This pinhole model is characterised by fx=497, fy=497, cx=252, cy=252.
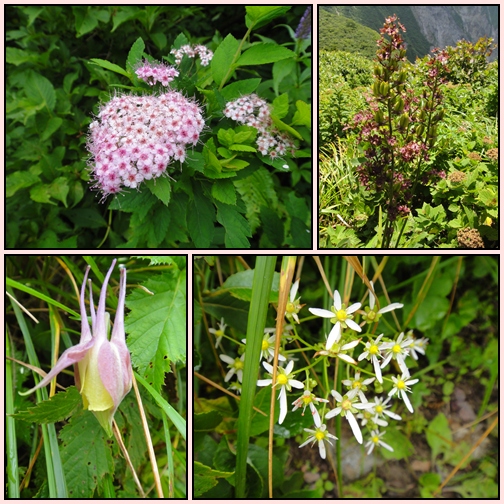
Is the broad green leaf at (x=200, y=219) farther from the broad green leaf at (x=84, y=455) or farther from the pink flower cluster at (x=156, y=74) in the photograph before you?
the broad green leaf at (x=84, y=455)

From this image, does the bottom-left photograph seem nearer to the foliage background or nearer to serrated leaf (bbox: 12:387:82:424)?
serrated leaf (bbox: 12:387:82:424)

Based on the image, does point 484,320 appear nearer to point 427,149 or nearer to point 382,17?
point 427,149

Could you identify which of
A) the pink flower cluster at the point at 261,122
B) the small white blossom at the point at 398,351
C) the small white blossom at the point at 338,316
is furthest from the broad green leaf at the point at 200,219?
the small white blossom at the point at 398,351

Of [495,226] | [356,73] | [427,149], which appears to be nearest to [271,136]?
[356,73]

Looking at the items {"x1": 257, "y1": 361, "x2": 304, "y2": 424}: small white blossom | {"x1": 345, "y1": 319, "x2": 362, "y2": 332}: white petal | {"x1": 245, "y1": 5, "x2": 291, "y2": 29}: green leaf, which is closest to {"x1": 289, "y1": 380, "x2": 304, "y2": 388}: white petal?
{"x1": 257, "y1": 361, "x2": 304, "y2": 424}: small white blossom

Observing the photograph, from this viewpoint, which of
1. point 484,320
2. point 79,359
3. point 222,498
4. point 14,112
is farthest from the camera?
point 14,112

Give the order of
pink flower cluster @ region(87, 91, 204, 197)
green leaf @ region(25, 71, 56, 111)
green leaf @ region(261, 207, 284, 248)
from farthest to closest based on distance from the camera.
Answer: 1. green leaf @ region(25, 71, 56, 111)
2. green leaf @ region(261, 207, 284, 248)
3. pink flower cluster @ region(87, 91, 204, 197)

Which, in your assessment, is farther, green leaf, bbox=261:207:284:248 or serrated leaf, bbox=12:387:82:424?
green leaf, bbox=261:207:284:248
